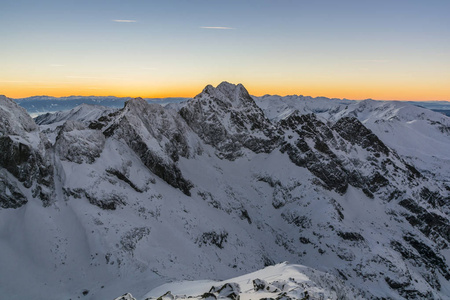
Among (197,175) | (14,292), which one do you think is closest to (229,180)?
(197,175)

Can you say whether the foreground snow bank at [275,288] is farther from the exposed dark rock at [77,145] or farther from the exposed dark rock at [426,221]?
the exposed dark rock at [426,221]

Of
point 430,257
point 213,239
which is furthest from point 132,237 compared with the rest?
point 430,257

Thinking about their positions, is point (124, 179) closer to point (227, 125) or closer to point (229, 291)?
point (229, 291)

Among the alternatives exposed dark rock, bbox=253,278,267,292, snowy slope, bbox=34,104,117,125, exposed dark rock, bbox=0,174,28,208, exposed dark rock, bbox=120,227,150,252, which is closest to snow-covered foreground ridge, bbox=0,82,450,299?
exposed dark rock, bbox=0,174,28,208

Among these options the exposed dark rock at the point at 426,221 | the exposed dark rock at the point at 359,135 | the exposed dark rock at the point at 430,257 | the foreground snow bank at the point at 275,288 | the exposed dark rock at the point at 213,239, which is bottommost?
the exposed dark rock at the point at 430,257

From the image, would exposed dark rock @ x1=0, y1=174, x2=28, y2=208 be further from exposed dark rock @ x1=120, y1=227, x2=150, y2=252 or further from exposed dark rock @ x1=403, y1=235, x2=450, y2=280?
exposed dark rock @ x1=403, y1=235, x2=450, y2=280

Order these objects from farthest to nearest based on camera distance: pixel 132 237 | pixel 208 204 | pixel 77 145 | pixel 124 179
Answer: pixel 208 204, pixel 124 179, pixel 77 145, pixel 132 237

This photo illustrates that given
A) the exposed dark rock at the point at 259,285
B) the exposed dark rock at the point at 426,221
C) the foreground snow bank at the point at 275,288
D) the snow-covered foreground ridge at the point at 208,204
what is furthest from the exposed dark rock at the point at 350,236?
the exposed dark rock at the point at 259,285

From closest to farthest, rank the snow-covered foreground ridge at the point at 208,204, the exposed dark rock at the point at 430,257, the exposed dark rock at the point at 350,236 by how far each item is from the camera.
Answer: the snow-covered foreground ridge at the point at 208,204
the exposed dark rock at the point at 350,236
the exposed dark rock at the point at 430,257
